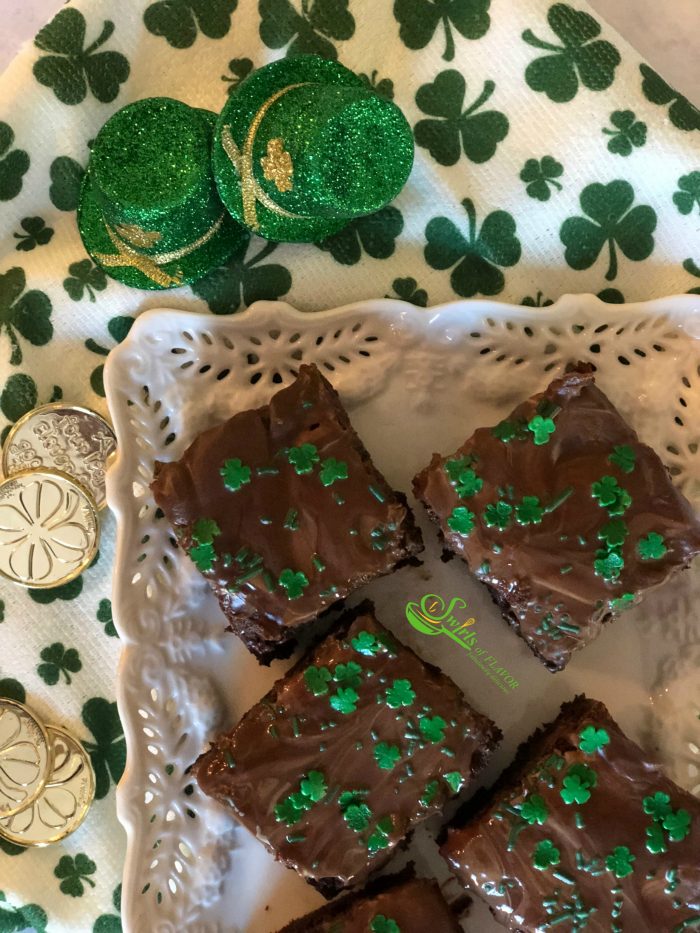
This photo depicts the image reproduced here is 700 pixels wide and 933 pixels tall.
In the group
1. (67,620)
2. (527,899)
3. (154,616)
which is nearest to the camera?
(527,899)

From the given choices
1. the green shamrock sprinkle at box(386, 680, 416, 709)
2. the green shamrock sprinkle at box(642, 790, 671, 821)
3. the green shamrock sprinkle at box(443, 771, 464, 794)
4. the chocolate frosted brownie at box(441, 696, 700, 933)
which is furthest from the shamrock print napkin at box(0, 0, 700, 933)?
the green shamrock sprinkle at box(642, 790, 671, 821)

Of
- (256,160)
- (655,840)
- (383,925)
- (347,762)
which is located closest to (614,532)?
(655,840)

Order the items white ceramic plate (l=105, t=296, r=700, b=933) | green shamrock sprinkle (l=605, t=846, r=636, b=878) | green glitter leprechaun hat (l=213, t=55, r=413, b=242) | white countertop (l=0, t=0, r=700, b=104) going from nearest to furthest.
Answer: green glitter leprechaun hat (l=213, t=55, r=413, b=242) → green shamrock sprinkle (l=605, t=846, r=636, b=878) → white ceramic plate (l=105, t=296, r=700, b=933) → white countertop (l=0, t=0, r=700, b=104)

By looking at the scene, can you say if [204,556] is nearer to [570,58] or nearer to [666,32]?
[570,58]

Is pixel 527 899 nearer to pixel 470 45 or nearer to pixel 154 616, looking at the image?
pixel 154 616

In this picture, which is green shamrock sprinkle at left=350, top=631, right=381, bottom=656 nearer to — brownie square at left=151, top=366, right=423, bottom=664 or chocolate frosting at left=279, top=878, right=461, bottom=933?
brownie square at left=151, top=366, right=423, bottom=664

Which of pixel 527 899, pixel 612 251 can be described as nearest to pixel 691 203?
pixel 612 251

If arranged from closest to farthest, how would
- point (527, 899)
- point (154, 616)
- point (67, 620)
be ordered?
point (527, 899) → point (154, 616) → point (67, 620)
